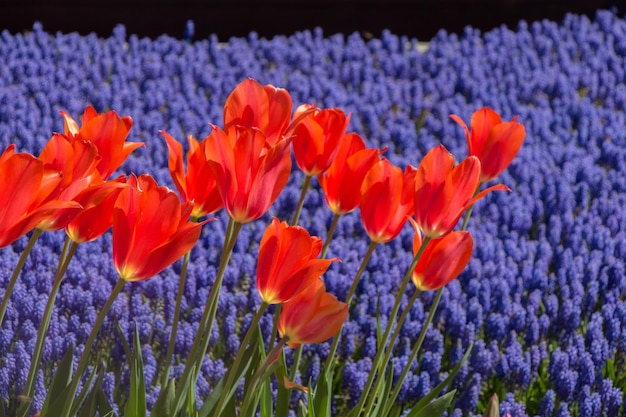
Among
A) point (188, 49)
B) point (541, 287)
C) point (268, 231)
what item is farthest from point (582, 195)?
point (268, 231)

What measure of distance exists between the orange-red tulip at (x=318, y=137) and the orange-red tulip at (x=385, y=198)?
0.36 ft

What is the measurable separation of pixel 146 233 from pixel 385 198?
13.6 inches

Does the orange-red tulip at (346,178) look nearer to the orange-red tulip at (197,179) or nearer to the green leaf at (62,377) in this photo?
the orange-red tulip at (197,179)

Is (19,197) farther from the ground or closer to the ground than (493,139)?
closer to the ground

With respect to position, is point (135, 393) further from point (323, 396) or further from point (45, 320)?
point (323, 396)

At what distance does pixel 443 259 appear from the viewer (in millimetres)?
1377

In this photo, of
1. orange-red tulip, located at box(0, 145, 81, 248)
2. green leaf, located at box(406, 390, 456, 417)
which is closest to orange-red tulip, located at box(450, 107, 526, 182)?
green leaf, located at box(406, 390, 456, 417)

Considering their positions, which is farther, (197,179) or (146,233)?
Result: (197,179)

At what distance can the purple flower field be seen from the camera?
98.7 inches

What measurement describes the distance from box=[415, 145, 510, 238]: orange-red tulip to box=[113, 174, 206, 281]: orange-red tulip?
316 millimetres

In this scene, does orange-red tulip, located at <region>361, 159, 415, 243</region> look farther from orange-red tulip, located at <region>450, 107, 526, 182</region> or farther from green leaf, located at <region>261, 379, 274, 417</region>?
green leaf, located at <region>261, 379, 274, 417</region>

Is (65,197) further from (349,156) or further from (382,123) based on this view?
(382,123)

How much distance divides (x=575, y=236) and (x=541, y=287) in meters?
0.32

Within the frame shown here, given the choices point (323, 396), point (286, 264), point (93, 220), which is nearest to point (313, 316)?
point (286, 264)
